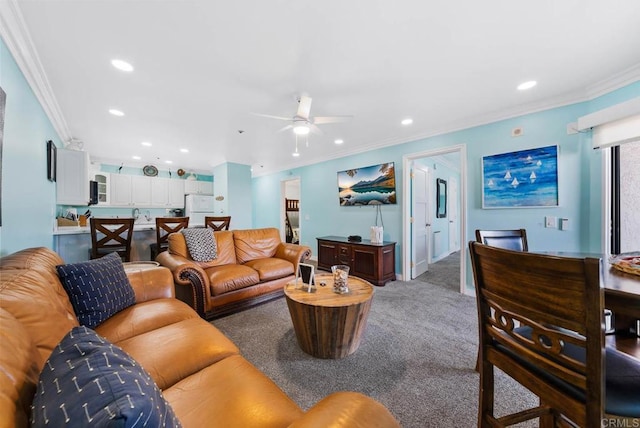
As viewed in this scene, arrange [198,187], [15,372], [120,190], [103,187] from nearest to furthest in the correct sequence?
[15,372]
[103,187]
[120,190]
[198,187]

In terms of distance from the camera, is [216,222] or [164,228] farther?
[216,222]

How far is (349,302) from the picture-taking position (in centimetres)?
178

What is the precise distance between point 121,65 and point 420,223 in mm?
4689

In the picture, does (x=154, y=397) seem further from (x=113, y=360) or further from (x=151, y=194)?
(x=151, y=194)

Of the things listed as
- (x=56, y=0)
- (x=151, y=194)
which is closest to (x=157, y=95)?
(x=56, y=0)

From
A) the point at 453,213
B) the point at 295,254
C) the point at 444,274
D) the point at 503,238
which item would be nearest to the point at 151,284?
the point at 295,254

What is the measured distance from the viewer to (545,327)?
929mm

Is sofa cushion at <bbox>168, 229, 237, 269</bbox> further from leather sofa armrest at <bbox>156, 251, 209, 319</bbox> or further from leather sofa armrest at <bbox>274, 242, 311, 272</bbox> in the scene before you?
leather sofa armrest at <bbox>274, 242, 311, 272</bbox>

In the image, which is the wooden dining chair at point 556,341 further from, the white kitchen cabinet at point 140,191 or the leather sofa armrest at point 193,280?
the white kitchen cabinet at point 140,191

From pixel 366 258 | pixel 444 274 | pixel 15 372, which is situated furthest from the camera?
pixel 444 274

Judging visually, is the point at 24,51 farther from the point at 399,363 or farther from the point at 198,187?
the point at 198,187

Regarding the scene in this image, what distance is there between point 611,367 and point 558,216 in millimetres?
2416

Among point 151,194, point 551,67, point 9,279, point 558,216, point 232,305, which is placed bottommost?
point 232,305

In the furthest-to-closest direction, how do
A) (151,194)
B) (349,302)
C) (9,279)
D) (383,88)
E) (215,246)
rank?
(151,194)
(215,246)
(383,88)
(349,302)
(9,279)
